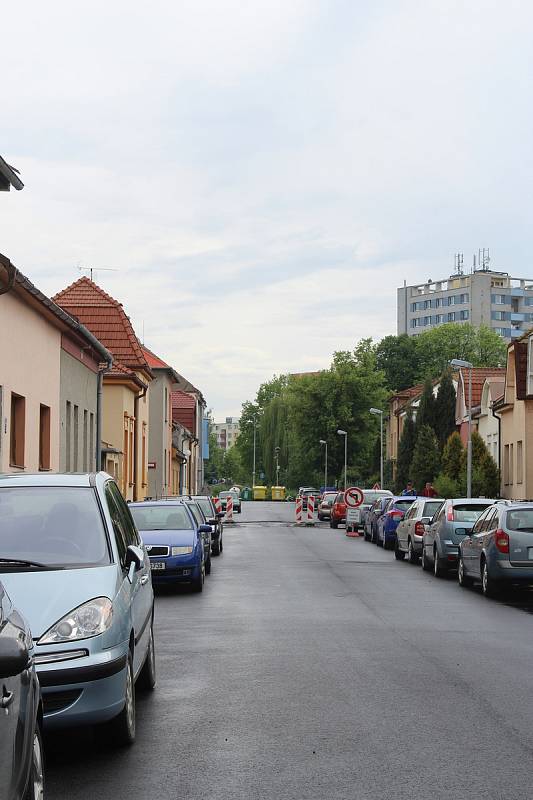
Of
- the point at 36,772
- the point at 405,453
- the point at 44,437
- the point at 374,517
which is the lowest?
the point at 36,772

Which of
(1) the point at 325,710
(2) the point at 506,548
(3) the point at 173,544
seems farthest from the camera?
(3) the point at 173,544

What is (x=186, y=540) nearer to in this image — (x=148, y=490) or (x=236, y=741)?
(x=236, y=741)

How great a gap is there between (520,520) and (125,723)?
12298 mm

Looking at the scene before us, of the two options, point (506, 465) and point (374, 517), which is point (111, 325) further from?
point (506, 465)

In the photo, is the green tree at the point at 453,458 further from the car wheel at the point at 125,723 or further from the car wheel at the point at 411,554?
the car wheel at the point at 125,723

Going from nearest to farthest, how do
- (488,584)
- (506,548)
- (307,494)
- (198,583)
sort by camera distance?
(506,548) < (488,584) < (198,583) < (307,494)

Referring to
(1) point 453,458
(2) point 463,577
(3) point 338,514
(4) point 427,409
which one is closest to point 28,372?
(2) point 463,577

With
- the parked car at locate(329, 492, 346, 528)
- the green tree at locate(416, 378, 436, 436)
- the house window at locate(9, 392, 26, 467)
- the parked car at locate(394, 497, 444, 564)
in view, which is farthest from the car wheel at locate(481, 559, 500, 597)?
the green tree at locate(416, 378, 436, 436)

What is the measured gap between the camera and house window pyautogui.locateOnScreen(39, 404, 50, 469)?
29156 millimetres

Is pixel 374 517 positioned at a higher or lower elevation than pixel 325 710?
Result: higher

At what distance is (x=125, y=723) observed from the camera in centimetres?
744

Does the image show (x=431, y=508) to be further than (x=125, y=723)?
Yes

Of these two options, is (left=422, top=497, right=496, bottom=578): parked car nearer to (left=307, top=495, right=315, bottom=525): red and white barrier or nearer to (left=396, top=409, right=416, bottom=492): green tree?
(left=307, top=495, right=315, bottom=525): red and white barrier

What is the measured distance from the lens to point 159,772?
687 centimetres
